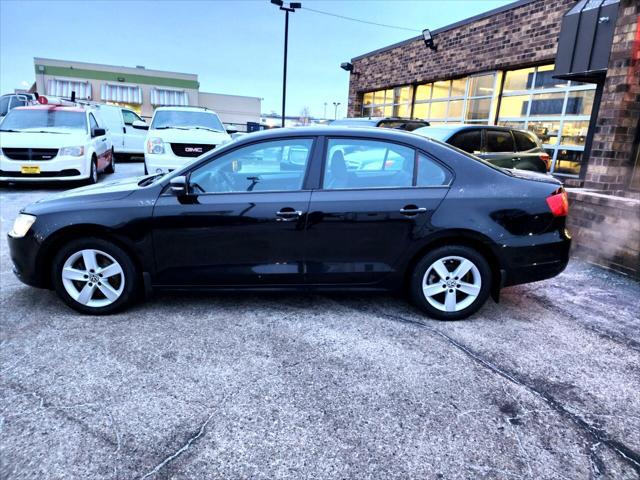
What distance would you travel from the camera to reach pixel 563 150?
11266 millimetres

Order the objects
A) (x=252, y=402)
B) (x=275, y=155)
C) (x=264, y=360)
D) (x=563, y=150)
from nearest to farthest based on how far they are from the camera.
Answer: (x=252, y=402) → (x=264, y=360) → (x=275, y=155) → (x=563, y=150)

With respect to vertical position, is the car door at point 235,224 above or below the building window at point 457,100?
below

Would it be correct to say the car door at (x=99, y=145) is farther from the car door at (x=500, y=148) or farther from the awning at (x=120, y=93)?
the awning at (x=120, y=93)

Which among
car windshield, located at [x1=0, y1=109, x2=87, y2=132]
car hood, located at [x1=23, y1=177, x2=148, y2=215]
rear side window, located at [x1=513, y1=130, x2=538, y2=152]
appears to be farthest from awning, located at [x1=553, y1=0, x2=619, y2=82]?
car windshield, located at [x1=0, y1=109, x2=87, y2=132]

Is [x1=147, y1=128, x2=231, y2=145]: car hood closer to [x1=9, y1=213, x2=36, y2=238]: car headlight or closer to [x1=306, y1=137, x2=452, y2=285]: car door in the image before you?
[x1=9, y1=213, x2=36, y2=238]: car headlight

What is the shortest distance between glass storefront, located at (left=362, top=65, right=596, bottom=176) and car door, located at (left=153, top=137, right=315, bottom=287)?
9884 mm

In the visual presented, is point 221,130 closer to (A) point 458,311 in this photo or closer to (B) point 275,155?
(B) point 275,155

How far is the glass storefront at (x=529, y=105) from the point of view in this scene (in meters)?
10.8

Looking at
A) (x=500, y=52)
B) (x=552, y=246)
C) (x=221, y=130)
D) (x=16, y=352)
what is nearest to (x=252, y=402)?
(x=16, y=352)

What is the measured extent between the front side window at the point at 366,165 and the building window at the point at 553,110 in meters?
8.77

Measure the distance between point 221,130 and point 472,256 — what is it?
7.83 meters

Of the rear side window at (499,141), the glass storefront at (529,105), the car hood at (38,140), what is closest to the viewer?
the rear side window at (499,141)

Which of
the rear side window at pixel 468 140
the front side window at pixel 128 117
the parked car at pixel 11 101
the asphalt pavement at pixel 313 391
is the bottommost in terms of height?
the asphalt pavement at pixel 313 391

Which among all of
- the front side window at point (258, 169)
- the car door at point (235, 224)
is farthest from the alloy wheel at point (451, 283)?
the front side window at point (258, 169)
